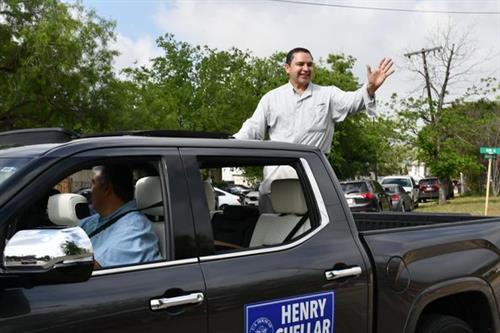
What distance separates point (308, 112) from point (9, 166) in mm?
2853

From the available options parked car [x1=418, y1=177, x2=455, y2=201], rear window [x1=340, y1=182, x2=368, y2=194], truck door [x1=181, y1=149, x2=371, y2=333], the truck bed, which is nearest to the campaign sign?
truck door [x1=181, y1=149, x2=371, y2=333]

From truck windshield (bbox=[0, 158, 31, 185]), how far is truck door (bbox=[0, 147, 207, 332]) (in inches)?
4.9

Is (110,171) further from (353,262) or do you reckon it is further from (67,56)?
(67,56)

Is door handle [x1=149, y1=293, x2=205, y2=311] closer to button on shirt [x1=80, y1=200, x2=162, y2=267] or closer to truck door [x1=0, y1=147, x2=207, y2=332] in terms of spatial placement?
truck door [x1=0, y1=147, x2=207, y2=332]

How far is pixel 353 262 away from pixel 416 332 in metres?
0.68

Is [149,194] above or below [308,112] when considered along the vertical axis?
below

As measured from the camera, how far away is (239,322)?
8.52ft

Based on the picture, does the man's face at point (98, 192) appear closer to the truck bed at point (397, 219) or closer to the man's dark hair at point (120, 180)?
the man's dark hair at point (120, 180)

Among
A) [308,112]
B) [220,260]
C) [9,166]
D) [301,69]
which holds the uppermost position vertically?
[301,69]

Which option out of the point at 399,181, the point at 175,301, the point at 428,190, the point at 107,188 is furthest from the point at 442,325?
the point at 428,190

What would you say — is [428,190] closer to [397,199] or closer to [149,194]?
[397,199]

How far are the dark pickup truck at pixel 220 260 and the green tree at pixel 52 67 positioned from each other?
56.9 feet

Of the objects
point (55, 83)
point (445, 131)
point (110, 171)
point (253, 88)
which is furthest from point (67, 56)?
point (253, 88)

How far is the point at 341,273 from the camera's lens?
3006 millimetres
